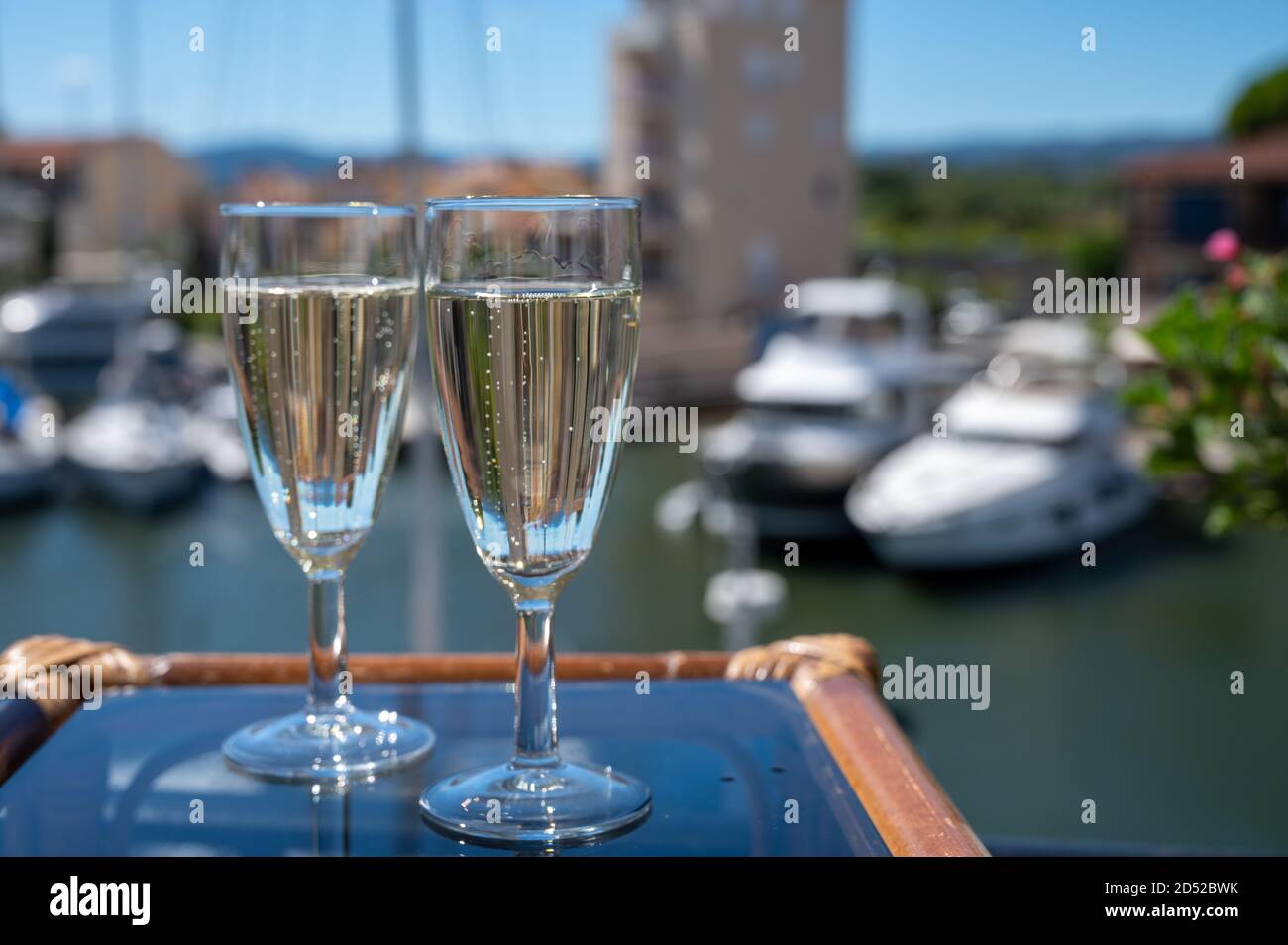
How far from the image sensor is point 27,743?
3.37 ft

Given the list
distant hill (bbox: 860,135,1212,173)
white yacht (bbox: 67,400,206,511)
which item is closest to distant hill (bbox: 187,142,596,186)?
white yacht (bbox: 67,400,206,511)

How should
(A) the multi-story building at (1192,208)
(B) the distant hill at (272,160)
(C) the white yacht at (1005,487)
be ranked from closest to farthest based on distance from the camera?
(C) the white yacht at (1005,487) < (B) the distant hill at (272,160) < (A) the multi-story building at (1192,208)

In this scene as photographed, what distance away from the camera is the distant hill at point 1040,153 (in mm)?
41094

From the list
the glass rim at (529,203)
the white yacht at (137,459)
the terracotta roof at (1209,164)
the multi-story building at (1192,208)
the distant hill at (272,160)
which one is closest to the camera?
the glass rim at (529,203)

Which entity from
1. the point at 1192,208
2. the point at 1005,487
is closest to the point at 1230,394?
the point at 1005,487

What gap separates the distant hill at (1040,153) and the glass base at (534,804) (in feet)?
134

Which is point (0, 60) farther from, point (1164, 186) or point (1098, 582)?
point (1098, 582)

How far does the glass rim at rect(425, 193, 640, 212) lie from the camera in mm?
770

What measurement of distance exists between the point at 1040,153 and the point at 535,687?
46.0 m

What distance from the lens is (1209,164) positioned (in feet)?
108

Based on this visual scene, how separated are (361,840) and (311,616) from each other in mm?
198

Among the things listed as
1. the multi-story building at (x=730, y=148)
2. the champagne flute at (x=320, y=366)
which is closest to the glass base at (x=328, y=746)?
the champagne flute at (x=320, y=366)

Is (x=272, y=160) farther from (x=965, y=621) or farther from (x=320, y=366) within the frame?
(x=320, y=366)

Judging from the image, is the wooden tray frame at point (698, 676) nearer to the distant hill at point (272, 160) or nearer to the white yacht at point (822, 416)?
the white yacht at point (822, 416)
